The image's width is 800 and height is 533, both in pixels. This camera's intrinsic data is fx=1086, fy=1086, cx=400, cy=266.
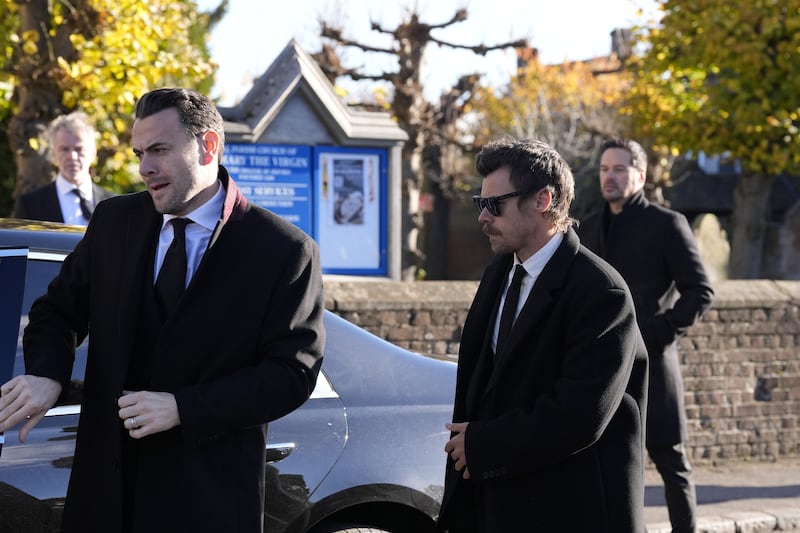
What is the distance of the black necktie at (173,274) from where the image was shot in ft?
8.94

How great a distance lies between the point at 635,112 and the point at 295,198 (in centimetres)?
1213

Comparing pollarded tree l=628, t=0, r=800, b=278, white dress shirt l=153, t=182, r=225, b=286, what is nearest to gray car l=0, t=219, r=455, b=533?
white dress shirt l=153, t=182, r=225, b=286

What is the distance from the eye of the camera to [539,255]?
3.04m

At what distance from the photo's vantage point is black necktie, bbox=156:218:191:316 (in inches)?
107

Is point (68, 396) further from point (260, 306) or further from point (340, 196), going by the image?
point (340, 196)

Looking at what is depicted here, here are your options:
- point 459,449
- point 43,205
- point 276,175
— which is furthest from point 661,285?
point 276,175

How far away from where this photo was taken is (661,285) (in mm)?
5617

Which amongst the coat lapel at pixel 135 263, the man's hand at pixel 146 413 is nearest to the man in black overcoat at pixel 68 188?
the coat lapel at pixel 135 263

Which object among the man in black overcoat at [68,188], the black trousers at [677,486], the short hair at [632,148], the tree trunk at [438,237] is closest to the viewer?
the black trousers at [677,486]

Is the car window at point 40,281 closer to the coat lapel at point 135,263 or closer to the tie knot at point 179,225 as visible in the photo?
the coat lapel at point 135,263

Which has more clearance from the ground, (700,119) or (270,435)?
(700,119)

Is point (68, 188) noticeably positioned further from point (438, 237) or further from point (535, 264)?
point (438, 237)

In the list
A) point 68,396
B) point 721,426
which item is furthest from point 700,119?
point 68,396

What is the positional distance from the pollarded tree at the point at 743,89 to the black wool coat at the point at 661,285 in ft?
29.7
